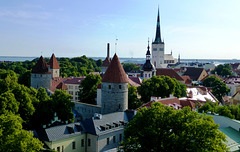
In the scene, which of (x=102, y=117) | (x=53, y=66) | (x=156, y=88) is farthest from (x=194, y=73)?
(x=102, y=117)

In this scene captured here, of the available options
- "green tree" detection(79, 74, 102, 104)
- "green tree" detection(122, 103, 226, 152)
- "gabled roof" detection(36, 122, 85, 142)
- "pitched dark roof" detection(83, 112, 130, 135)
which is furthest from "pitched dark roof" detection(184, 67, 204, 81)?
"green tree" detection(122, 103, 226, 152)

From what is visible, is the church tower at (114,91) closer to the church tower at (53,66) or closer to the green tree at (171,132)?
the green tree at (171,132)

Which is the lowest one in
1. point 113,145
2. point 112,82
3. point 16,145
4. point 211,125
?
point 113,145

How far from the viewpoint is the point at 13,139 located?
64.6 feet

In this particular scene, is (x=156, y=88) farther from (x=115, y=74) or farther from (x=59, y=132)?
(x=59, y=132)

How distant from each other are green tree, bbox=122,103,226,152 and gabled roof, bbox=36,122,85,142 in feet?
25.5

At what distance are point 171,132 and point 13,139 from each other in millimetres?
11555

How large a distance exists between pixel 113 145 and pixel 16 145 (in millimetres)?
12668

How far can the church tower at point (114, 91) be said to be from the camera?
3497 centimetres

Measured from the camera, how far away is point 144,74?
7119cm

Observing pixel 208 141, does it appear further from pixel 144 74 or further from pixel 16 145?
pixel 144 74

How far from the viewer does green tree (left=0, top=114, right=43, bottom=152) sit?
63.4ft

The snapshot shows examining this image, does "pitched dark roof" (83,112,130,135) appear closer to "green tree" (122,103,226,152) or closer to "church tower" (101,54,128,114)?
"church tower" (101,54,128,114)

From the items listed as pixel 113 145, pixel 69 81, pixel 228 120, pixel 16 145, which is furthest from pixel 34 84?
pixel 228 120
